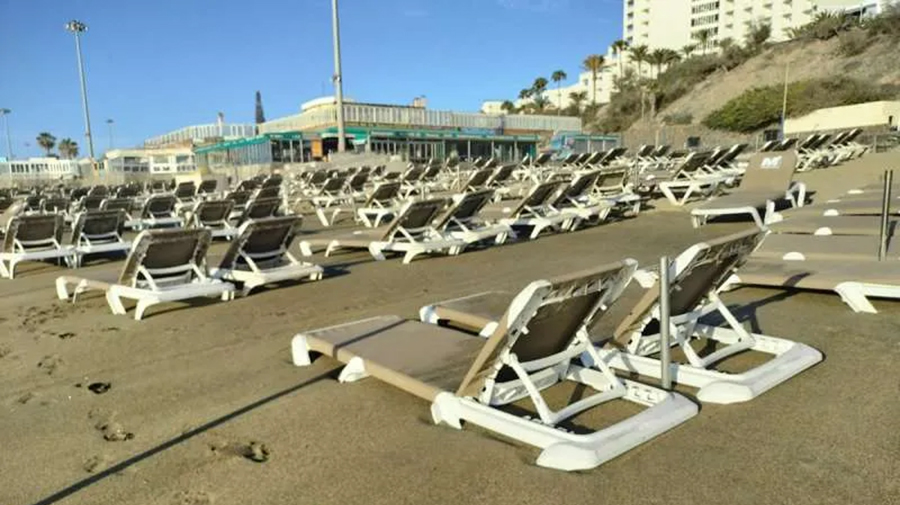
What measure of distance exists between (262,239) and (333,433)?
4.16 metres

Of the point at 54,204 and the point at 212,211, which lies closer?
the point at 212,211

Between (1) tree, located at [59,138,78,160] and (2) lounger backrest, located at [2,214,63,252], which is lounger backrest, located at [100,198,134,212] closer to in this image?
(2) lounger backrest, located at [2,214,63,252]

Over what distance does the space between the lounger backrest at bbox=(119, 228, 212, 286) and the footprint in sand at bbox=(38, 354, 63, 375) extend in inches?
51.7

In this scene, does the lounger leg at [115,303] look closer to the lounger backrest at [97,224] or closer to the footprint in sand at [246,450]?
the footprint in sand at [246,450]

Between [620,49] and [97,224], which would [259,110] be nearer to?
[620,49]

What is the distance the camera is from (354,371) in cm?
374

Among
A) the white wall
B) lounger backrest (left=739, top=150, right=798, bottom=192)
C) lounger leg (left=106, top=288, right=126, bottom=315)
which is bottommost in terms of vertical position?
lounger leg (left=106, top=288, right=126, bottom=315)

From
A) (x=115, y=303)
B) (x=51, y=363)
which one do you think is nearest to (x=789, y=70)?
(x=115, y=303)

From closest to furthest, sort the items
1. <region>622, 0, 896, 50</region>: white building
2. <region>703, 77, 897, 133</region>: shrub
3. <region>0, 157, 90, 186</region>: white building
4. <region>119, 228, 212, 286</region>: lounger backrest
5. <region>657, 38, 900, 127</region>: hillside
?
<region>119, 228, 212, 286</region>: lounger backrest, <region>0, 157, 90, 186</region>: white building, <region>703, 77, 897, 133</region>: shrub, <region>657, 38, 900, 127</region>: hillside, <region>622, 0, 896, 50</region>: white building

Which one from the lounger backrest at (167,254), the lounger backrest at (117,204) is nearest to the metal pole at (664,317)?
the lounger backrest at (167,254)

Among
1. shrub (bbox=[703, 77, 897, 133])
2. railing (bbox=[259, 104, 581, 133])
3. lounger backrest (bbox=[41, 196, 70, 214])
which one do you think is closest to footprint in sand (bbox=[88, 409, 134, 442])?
lounger backrest (bbox=[41, 196, 70, 214])

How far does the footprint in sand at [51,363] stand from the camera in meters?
4.42

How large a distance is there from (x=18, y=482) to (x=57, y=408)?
0.95m

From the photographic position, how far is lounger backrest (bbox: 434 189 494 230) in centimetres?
895
